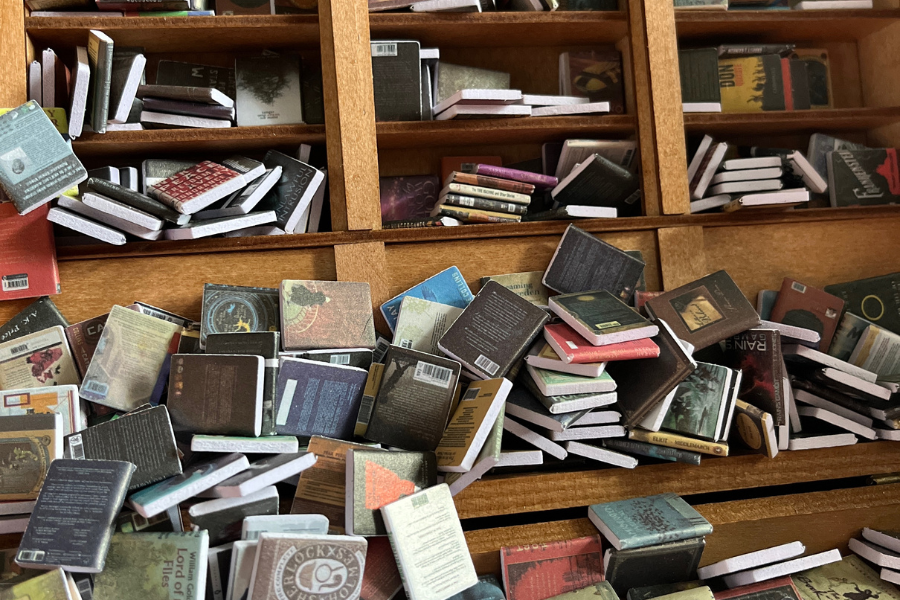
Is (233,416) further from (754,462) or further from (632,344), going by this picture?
(754,462)

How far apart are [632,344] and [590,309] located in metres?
0.18

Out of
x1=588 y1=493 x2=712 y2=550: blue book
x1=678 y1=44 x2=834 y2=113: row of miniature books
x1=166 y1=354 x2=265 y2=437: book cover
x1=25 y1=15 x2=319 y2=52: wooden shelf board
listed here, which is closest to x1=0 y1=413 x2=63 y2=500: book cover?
x1=166 y1=354 x2=265 y2=437: book cover

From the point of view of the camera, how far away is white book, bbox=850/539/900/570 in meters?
2.04

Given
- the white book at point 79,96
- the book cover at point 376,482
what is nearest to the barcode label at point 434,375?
the book cover at point 376,482

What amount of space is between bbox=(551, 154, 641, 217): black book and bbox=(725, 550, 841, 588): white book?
1.31 metres

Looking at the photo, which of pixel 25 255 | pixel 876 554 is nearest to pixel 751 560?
pixel 876 554

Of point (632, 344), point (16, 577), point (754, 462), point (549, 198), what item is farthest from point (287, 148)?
point (754, 462)

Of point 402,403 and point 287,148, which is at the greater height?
point 287,148

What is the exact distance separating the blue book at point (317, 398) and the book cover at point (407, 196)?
852 mm

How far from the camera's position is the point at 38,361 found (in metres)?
1.97

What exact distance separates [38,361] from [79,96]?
85 cm

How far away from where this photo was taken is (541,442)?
2.00 m

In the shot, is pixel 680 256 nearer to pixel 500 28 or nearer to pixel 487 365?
pixel 487 365

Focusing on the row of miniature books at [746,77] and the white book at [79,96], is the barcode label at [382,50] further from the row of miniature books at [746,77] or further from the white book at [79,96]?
the row of miniature books at [746,77]
